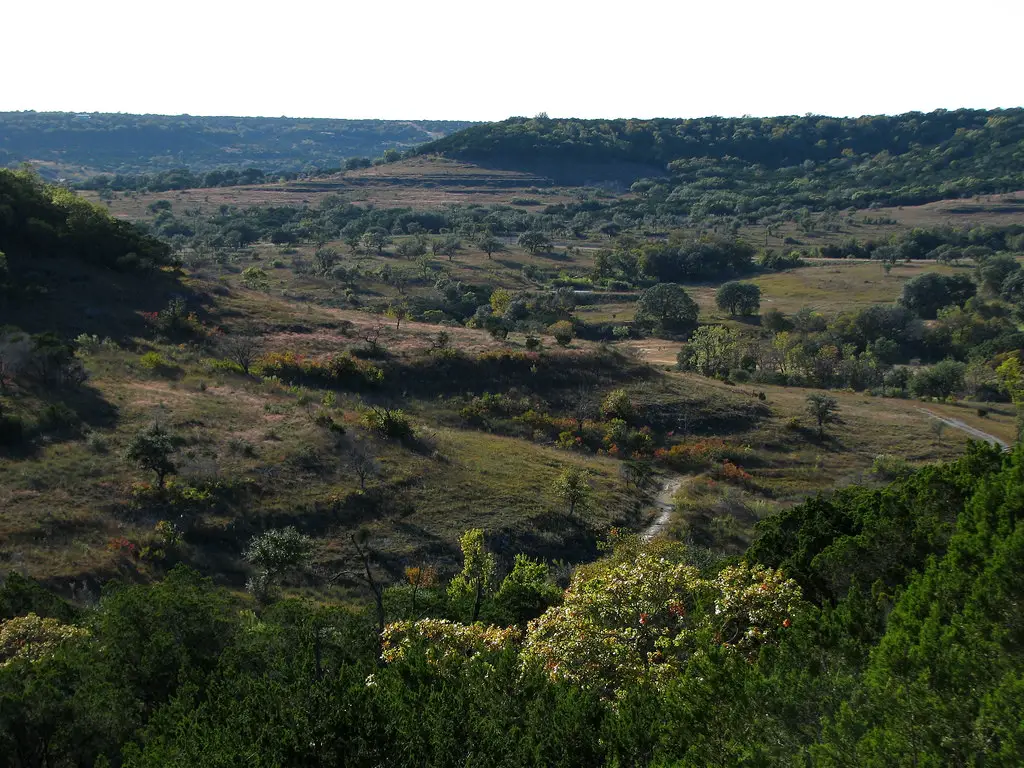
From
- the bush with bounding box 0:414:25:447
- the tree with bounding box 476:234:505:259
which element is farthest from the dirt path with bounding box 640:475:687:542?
the tree with bounding box 476:234:505:259

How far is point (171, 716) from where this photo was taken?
17047 mm

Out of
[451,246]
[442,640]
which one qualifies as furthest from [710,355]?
[451,246]

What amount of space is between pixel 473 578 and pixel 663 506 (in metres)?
16.2

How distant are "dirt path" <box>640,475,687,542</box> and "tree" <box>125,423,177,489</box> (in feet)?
71.7

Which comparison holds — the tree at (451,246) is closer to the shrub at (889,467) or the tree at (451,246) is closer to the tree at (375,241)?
the tree at (375,241)

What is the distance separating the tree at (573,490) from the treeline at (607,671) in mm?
16642

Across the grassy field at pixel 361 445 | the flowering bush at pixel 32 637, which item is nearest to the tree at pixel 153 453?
the grassy field at pixel 361 445

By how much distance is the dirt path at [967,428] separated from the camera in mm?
55856

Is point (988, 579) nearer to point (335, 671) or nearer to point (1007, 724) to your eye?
point (1007, 724)

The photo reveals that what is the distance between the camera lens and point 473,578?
32.2m

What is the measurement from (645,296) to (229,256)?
187ft

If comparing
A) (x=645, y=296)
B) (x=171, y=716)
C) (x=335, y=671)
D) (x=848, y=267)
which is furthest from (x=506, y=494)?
(x=848, y=267)

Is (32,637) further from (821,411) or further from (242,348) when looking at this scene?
(821,411)

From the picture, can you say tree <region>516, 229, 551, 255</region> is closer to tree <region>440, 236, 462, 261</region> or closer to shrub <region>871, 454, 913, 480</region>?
tree <region>440, 236, 462, 261</region>
